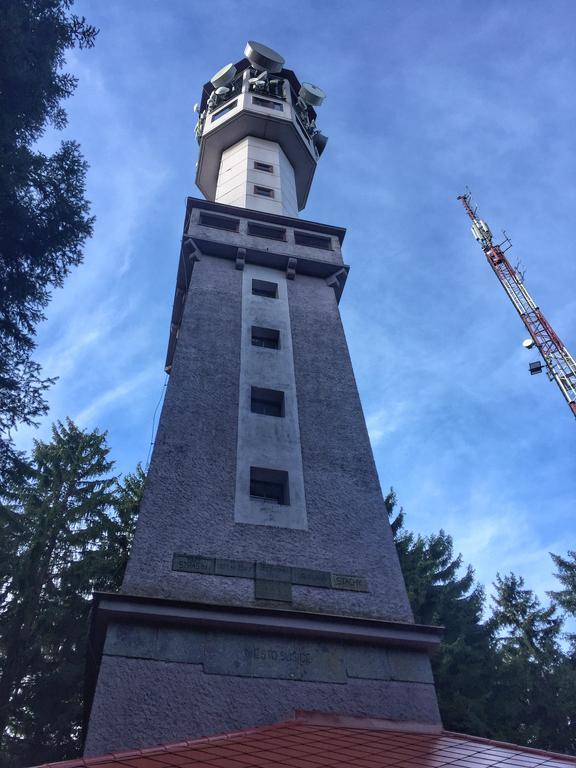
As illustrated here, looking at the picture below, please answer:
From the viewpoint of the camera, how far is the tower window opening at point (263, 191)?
22266 mm

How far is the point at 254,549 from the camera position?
1020cm

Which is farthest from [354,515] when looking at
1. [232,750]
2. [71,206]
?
[71,206]

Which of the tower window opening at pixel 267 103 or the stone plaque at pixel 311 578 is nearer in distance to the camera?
the stone plaque at pixel 311 578

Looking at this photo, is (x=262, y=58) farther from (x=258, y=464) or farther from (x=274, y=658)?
(x=274, y=658)

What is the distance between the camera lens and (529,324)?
3381cm

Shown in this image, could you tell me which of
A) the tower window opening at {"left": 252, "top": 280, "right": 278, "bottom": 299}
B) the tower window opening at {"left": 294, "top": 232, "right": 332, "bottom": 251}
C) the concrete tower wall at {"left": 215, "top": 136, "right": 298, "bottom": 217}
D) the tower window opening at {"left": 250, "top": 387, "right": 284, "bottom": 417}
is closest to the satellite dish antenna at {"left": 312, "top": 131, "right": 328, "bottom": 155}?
the concrete tower wall at {"left": 215, "top": 136, "right": 298, "bottom": 217}

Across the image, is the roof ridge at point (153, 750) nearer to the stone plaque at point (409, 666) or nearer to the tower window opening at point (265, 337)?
the stone plaque at point (409, 666)

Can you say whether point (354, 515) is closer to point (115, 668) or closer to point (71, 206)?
point (115, 668)

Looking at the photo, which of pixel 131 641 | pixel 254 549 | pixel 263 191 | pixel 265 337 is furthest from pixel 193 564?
pixel 263 191

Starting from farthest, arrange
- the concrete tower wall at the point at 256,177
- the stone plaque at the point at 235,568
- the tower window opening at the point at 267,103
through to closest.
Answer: the tower window opening at the point at 267,103
the concrete tower wall at the point at 256,177
the stone plaque at the point at 235,568

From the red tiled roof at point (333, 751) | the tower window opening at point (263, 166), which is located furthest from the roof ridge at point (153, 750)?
the tower window opening at point (263, 166)

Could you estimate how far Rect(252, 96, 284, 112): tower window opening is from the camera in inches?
1050

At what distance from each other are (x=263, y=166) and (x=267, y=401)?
13.6 meters

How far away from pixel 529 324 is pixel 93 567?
87.3 ft
